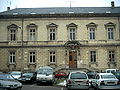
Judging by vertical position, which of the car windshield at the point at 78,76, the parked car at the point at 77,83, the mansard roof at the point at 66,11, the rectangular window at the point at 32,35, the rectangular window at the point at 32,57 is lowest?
the parked car at the point at 77,83

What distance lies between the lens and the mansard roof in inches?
1286

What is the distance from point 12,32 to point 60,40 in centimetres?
875

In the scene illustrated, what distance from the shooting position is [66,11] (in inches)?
1364

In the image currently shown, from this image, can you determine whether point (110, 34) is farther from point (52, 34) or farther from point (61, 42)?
point (52, 34)

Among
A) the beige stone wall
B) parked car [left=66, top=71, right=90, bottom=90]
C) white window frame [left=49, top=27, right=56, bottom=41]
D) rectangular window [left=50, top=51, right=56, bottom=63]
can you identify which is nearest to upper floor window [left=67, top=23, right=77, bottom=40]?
the beige stone wall

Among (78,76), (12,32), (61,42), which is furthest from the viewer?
(12,32)

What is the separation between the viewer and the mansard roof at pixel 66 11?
32.7 metres

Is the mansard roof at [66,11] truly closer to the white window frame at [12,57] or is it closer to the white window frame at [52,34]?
the white window frame at [52,34]

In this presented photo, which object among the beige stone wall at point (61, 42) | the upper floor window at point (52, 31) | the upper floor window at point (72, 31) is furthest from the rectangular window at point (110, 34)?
the upper floor window at point (52, 31)

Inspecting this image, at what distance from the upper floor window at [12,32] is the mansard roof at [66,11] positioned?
88.8 inches

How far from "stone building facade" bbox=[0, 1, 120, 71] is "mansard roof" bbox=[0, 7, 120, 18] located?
0.18m

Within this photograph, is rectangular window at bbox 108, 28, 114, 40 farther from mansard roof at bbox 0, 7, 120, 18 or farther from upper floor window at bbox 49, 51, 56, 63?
upper floor window at bbox 49, 51, 56, 63

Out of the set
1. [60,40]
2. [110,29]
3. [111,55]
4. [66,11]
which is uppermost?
[66,11]

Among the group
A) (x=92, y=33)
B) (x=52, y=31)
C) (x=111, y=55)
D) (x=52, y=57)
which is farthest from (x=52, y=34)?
(x=111, y=55)
